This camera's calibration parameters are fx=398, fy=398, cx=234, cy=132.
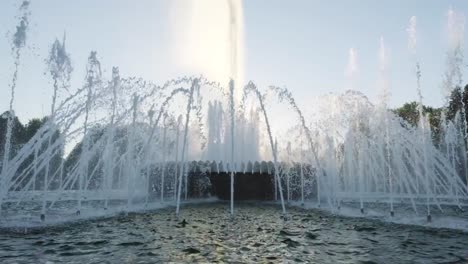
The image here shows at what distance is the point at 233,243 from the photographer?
332 inches

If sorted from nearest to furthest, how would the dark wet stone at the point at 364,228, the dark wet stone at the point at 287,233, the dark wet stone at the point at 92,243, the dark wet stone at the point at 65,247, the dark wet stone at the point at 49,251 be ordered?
1. the dark wet stone at the point at 49,251
2. the dark wet stone at the point at 65,247
3. the dark wet stone at the point at 92,243
4. the dark wet stone at the point at 287,233
5. the dark wet stone at the point at 364,228

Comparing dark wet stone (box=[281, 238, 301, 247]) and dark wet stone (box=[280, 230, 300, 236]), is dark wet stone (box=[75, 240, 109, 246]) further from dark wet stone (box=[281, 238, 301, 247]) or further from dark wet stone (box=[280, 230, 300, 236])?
dark wet stone (box=[280, 230, 300, 236])

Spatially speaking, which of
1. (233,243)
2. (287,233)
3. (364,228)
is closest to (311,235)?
(287,233)

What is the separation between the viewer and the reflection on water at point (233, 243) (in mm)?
6988

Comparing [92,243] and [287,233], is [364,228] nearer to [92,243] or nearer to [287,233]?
[287,233]

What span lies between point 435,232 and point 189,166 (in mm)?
16216

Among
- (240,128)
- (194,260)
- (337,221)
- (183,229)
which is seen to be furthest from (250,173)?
(194,260)

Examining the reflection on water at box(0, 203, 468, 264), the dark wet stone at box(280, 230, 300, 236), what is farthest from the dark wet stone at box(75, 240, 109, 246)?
the dark wet stone at box(280, 230, 300, 236)

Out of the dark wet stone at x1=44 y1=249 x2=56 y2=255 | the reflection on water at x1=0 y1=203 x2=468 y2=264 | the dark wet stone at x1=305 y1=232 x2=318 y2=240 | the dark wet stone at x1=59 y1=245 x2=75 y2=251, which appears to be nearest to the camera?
the reflection on water at x1=0 y1=203 x2=468 y2=264

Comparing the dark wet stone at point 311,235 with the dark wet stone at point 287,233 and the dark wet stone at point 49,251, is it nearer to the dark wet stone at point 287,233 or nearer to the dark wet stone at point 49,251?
the dark wet stone at point 287,233

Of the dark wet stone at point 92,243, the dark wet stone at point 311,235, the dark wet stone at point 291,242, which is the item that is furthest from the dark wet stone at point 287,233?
the dark wet stone at point 92,243

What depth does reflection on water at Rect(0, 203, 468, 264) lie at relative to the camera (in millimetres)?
6988

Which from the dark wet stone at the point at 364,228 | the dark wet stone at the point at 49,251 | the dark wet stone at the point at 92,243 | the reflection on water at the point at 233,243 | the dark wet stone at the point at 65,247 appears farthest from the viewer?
the dark wet stone at the point at 364,228

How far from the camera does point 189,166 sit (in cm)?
2447
